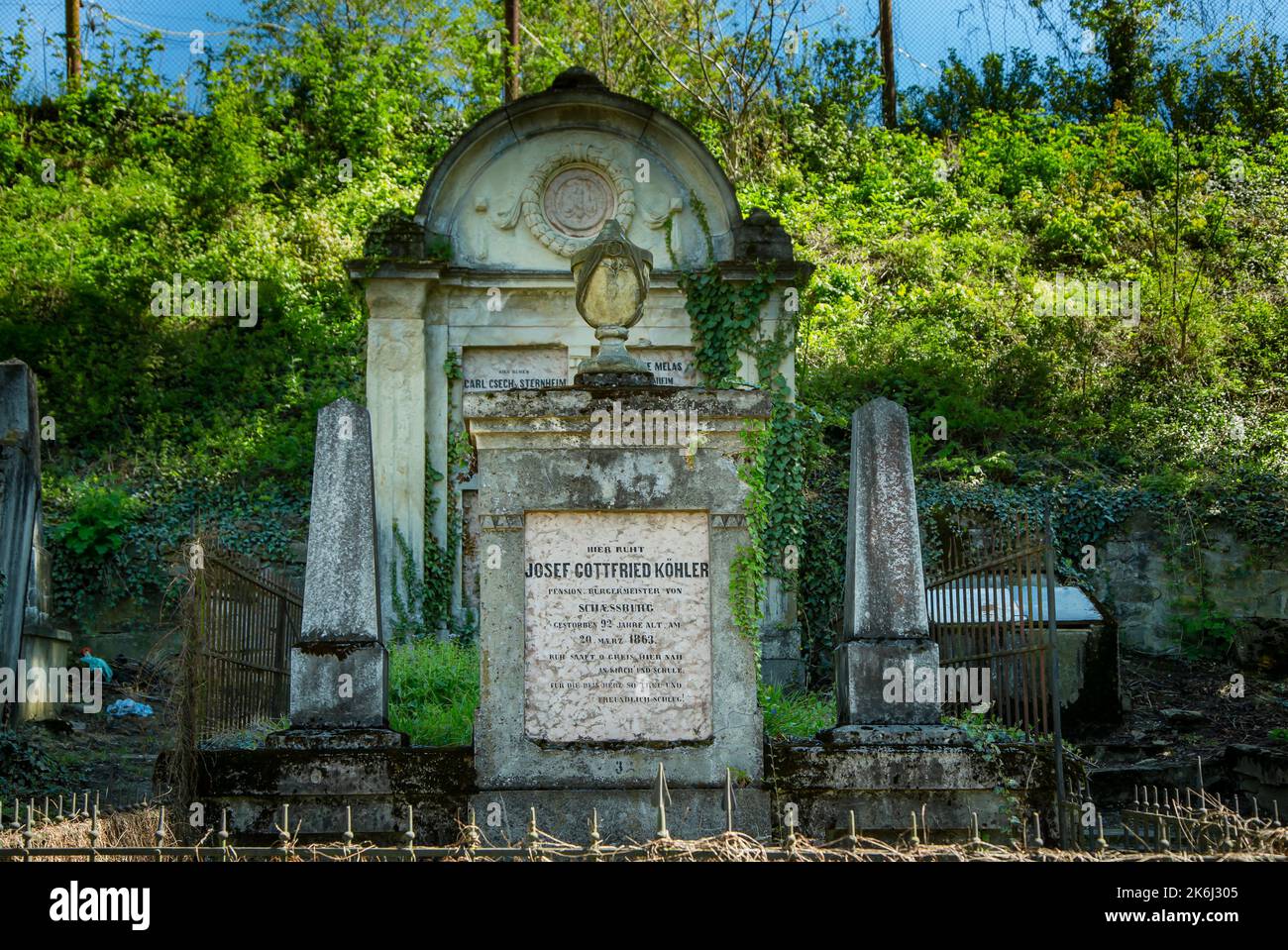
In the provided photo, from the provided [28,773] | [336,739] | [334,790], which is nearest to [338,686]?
[336,739]

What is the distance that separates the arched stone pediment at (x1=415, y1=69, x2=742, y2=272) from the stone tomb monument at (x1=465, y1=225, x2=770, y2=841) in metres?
5.98

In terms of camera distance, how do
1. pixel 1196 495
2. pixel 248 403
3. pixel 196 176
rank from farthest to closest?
pixel 196 176 < pixel 248 403 < pixel 1196 495

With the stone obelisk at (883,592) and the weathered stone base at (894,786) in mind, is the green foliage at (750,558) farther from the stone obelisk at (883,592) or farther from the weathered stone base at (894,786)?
the stone obelisk at (883,592)

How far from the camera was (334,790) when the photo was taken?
21.1ft

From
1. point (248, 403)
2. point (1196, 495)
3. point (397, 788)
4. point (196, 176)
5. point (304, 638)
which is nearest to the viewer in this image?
point (397, 788)

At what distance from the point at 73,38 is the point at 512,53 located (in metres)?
8.03

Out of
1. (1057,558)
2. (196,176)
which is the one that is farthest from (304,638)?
(196,176)

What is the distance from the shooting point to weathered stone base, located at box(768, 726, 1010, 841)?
6.39m

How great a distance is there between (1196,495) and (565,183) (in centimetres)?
730

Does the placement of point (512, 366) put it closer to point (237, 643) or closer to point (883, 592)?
point (237, 643)

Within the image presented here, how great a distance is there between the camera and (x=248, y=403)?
16.2m

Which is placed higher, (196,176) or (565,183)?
(196,176)

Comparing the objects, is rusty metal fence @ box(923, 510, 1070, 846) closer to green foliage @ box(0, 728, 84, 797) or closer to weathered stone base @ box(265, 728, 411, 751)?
weathered stone base @ box(265, 728, 411, 751)

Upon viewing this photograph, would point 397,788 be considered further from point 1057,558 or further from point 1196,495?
point 1196,495
